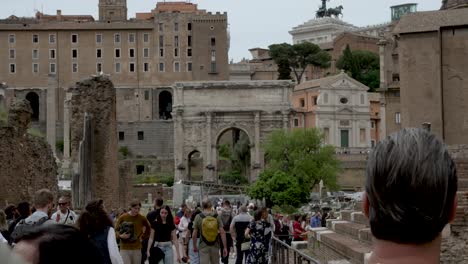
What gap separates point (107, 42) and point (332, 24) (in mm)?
60353

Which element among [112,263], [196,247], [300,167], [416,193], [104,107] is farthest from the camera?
[300,167]

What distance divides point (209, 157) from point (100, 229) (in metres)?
64.5

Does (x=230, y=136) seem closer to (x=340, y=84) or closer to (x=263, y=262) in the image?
(x=340, y=84)

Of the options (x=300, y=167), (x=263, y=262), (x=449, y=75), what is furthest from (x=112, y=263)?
(x=300, y=167)

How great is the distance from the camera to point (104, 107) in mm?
22078

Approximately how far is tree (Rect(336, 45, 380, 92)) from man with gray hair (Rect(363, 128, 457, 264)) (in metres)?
101

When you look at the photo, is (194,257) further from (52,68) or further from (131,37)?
(52,68)

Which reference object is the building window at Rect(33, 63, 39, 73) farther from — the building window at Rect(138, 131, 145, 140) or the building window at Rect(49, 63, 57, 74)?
the building window at Rect(138, 131, 145, 140)

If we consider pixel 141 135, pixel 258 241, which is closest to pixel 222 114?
pixel 141 135

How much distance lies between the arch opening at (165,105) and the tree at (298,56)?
39.5ft

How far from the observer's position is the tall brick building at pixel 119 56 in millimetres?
100500

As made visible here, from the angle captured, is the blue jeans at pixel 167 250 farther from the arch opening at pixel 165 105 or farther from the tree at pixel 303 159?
the arch opening at pixel 165 105

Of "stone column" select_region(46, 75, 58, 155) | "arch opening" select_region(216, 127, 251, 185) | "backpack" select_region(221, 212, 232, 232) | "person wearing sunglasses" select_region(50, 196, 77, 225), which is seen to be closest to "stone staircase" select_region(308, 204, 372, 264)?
"backpack" select_region(221, 212, 232, 232)

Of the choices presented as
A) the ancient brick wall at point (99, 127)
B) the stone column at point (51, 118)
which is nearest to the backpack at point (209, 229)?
the ancient brick wall at point (99, 127)
